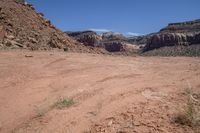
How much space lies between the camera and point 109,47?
105562mm

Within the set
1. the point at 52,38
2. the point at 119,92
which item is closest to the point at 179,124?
the point at 119,92

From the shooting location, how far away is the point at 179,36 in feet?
266

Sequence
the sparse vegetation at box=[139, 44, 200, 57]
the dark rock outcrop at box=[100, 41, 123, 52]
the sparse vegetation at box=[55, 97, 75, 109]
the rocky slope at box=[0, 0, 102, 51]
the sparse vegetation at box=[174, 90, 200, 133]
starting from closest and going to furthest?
the sparse vegetation at box=[174, 90, 200, 133] < the sparse vegetation at box=[55, 97, 75, 109] < the rocky slope at box=[0, 0, 102, 51] < the sparse vegetation at box=[139, 44, 200, 57] < the dark rock outcrop at box=[100, 41, 123, 52]

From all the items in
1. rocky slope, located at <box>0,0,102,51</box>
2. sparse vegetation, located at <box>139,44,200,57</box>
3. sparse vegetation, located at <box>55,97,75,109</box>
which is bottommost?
sparse vegetation, located at <box>139,44,200,57</box>

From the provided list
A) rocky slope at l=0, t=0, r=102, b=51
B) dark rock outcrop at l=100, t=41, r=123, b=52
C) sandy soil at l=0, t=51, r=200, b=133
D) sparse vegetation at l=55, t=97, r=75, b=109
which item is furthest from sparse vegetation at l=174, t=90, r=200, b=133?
dark rock outcrop at l=100, t=41, r=123, b=52

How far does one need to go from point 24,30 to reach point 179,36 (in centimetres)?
6972

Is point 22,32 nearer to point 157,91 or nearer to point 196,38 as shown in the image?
point 157,91

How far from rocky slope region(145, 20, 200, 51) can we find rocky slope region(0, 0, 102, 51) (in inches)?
2503

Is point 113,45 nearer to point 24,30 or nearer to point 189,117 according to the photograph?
point 24,30

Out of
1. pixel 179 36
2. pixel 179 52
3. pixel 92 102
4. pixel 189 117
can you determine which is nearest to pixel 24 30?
pixel 92 102

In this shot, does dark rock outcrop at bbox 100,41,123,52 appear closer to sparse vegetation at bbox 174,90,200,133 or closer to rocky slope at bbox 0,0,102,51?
rocky slope at bbox 0,0,102,51

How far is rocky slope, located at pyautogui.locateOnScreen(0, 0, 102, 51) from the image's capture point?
16.0 m

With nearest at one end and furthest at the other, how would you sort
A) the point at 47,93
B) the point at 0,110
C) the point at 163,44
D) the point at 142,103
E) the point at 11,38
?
1. the point at 142,103
2. the point at 0,110
3. the point at 47,93
4. the point at 11,38
5. the point at 163,44

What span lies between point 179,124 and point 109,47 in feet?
336
